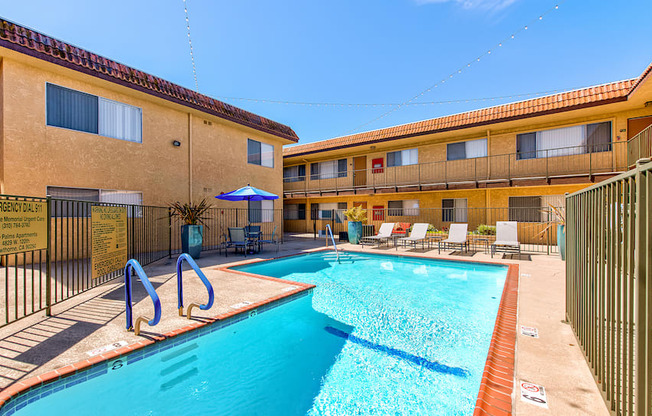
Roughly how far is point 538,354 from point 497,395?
39.3 inches

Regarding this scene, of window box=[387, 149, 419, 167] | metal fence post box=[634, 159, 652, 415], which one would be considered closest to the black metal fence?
metal fence post box=[634, 159, 652, 415]

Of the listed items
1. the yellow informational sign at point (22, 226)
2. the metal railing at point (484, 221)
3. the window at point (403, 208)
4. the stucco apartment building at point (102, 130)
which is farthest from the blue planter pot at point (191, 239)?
the window at point (403, 208)

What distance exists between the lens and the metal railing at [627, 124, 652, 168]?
992 centimetres

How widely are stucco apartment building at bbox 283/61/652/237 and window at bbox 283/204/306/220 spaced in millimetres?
1946

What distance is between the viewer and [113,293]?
219 inches

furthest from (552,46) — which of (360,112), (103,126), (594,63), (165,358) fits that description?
(103,126)

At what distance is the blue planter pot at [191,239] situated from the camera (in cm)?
941

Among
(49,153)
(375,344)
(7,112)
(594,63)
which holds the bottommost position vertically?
(375,344)

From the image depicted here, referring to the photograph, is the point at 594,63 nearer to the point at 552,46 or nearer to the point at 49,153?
the point at 552,46

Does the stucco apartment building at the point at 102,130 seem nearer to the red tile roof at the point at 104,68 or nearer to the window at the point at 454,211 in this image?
the red tile roof at the point at 104,68

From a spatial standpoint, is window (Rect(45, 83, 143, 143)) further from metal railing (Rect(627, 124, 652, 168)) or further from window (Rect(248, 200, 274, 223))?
Answer: metal railing (Rect(627, 124, 652, 168))

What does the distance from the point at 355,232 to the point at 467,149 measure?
7824 mm

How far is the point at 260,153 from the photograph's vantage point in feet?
51.2

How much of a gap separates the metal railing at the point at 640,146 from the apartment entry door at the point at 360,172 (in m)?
12.4
